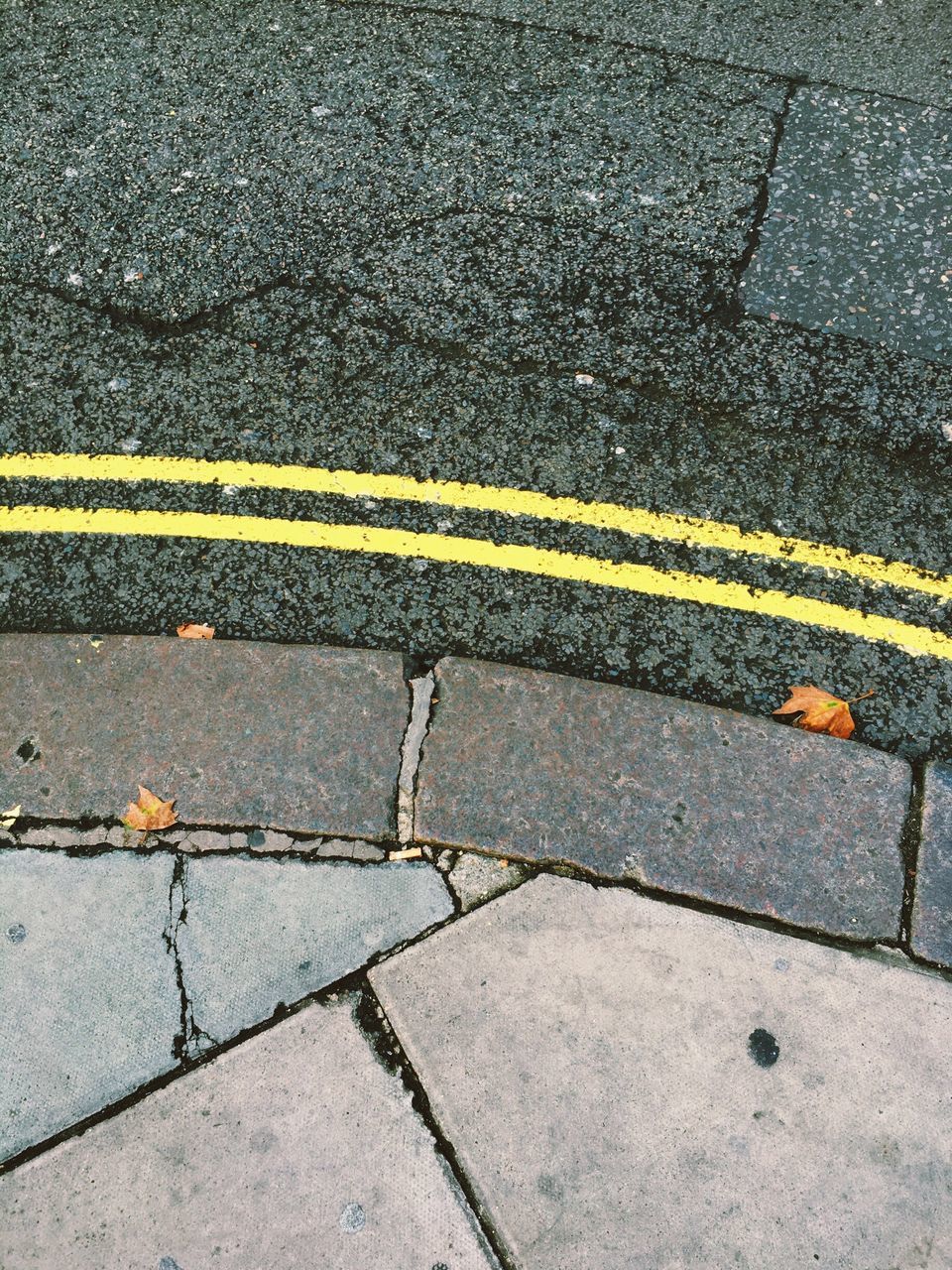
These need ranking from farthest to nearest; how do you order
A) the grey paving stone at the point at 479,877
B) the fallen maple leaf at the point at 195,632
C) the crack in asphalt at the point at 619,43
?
the crack in asphalt at the point at 619,43, the fallen maple leaf at the point at 195,632, the grey paving stone at the point at 479,877

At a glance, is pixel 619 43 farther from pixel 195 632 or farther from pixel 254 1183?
pixel 254 1183

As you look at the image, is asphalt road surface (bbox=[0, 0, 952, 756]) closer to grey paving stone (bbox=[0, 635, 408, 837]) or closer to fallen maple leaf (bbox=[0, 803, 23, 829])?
grey paving stone (bbox=[0, 635, 408, 837])

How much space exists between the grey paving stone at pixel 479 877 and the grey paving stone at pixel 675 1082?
38 millimetres

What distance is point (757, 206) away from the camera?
3744mm

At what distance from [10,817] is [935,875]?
7.85 ft

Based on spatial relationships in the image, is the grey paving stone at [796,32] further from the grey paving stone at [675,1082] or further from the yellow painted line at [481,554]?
the grey paving stone at [675,1082]

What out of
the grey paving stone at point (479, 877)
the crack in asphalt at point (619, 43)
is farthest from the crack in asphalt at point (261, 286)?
the grey paving stone at point (479, 877)

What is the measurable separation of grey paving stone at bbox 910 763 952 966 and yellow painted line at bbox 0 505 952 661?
45 centimetres

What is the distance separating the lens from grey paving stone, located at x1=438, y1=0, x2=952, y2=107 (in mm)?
4238

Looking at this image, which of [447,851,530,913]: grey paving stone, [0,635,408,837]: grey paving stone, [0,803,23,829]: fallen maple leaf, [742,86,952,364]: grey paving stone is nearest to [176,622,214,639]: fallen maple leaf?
[0,635,408,837]: grey paving stone

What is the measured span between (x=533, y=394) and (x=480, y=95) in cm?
182

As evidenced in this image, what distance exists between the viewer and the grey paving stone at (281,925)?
223 cm

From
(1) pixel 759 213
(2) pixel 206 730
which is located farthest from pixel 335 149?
(2) pixel 206 730

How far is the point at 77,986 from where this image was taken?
223cm
